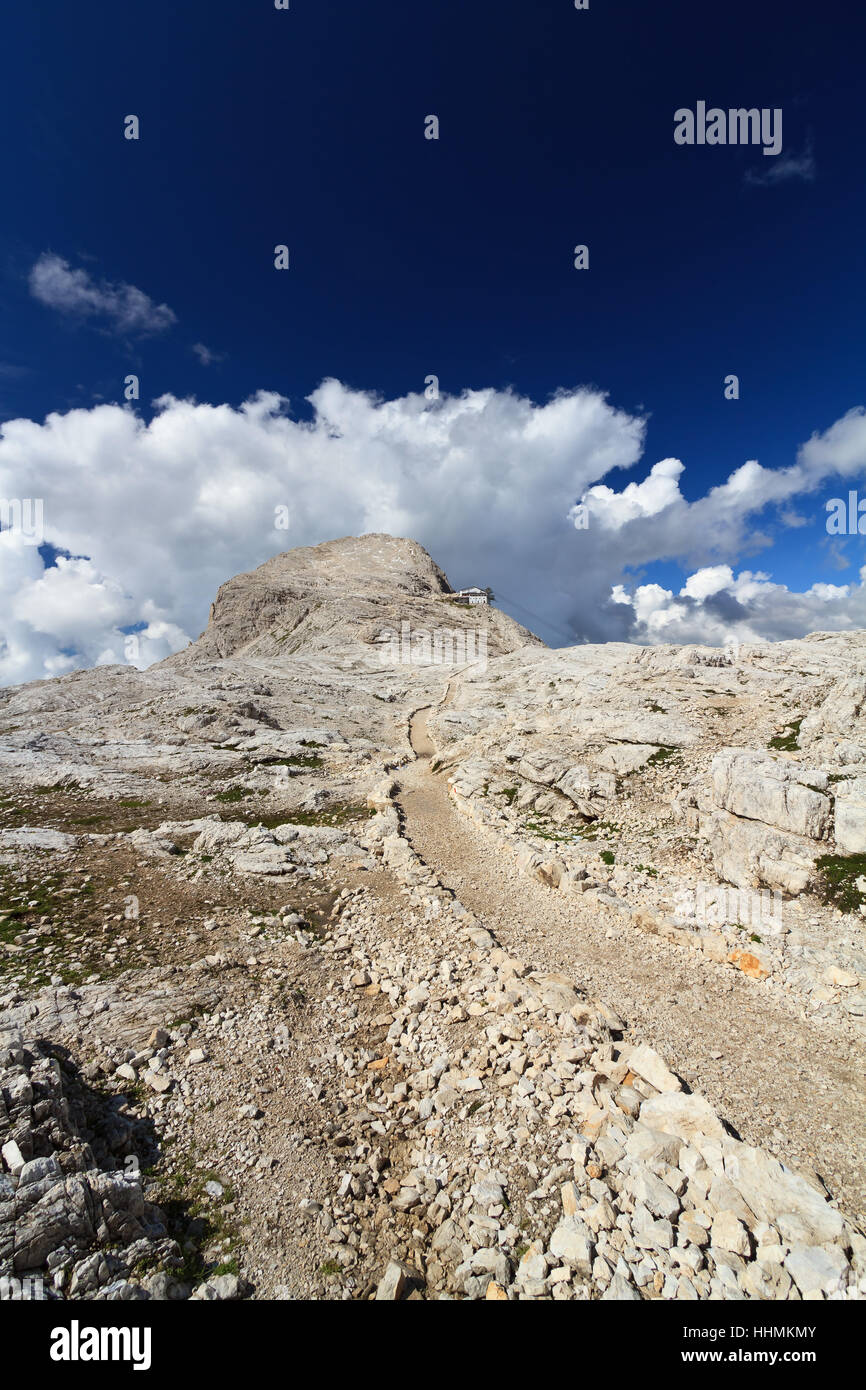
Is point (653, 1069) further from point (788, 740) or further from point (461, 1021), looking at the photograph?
point (788, 740)

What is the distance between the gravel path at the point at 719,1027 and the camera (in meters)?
9.07

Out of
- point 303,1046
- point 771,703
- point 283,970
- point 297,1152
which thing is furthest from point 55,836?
point 771,703

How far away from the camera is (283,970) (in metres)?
14.4

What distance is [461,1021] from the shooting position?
482 inches

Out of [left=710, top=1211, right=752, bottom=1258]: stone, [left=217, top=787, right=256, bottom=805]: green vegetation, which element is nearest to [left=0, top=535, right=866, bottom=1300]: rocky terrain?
[left=710, top=1211, right=752, bottom=1258]: stone

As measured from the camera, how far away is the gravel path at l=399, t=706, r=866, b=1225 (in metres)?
9.07

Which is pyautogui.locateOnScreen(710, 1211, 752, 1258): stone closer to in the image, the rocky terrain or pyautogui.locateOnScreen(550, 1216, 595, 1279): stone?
the rocky terrain

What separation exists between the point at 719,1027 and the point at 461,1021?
6.34 meters

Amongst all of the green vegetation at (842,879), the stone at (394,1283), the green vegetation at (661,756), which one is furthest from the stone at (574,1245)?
the green vegetation at (661,756)

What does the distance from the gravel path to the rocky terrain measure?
77mm

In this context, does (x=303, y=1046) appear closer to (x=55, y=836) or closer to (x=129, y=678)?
(x=55, y=836)

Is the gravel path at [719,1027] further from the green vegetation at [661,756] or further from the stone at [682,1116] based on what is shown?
the green vegetation at [661,756]

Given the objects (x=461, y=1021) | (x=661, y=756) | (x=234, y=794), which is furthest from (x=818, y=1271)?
(x=234, y=794)

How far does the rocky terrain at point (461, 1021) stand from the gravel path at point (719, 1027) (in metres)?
0.08
